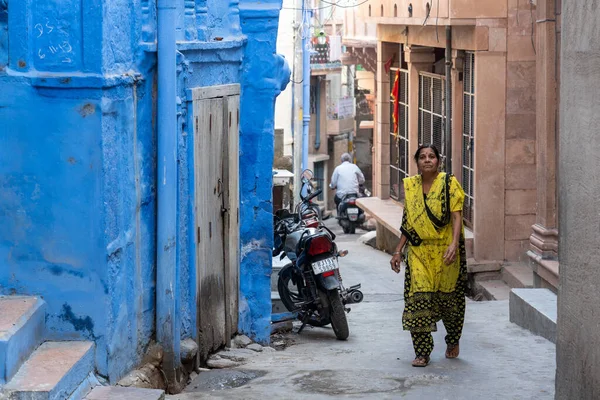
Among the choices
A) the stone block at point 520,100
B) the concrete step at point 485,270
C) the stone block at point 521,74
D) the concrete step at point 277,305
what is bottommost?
the concrete step at point 485,270

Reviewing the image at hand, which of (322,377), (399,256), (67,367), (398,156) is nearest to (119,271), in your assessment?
(67,367)

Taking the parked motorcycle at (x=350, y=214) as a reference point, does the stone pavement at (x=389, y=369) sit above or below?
above

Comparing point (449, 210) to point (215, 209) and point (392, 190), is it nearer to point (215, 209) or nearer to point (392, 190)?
point (215, 209)

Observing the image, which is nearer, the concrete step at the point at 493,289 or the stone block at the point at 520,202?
the concrete step at the point at 493,289

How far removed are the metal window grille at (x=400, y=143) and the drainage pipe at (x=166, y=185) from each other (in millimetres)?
11400

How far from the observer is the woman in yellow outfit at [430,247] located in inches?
272

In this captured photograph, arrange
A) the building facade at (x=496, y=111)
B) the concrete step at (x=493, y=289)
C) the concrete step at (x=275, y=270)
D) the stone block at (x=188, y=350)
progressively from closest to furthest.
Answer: the stone block at (x=188, y=350)
the concrete step at (x=275, y=270)
the building facade at (x=496, y=111)
the concrete step at (x=493, y=289)

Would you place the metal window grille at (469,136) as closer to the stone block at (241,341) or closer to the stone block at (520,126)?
the stone block at (520,126)

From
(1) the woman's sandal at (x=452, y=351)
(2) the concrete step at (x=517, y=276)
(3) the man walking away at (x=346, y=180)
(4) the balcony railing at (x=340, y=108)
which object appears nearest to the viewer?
(1) the woman's sandal at (x=452, y=351)

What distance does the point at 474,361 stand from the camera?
7.14m

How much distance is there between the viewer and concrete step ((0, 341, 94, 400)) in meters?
4.57

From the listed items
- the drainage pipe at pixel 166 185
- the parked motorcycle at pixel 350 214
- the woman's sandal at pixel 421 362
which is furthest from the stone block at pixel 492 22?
the parked motorcycle at pixel 350 214

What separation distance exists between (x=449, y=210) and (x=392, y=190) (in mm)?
11375

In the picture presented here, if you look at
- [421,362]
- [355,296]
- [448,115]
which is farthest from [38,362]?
[448,115]
